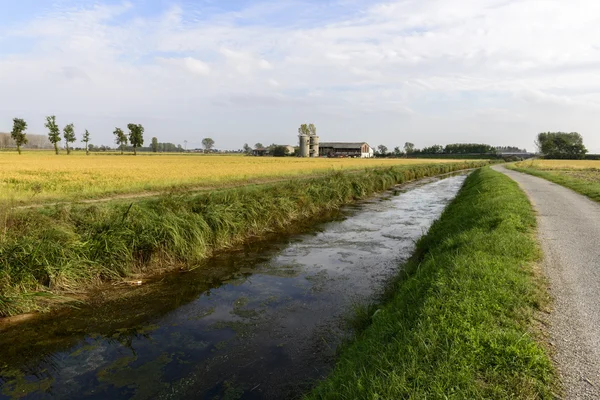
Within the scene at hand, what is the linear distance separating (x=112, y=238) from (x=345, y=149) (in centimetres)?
11905

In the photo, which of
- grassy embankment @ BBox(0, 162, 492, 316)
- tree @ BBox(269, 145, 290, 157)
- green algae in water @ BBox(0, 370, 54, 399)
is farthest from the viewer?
tree @ BBox(269, 145, 290, 157)

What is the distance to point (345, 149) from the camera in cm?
12419

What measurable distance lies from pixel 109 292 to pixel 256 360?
15.1 feet

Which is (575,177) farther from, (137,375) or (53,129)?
(53,129)

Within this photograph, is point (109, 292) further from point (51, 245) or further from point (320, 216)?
point (320, 216)

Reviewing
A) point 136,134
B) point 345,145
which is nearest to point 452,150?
point 345,145

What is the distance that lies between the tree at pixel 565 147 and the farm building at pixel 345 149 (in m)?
63.5

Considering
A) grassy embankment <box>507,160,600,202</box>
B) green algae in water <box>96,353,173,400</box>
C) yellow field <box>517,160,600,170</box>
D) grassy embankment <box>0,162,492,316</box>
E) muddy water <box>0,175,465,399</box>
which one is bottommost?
green algae in water <box>96,353,173,400</box>

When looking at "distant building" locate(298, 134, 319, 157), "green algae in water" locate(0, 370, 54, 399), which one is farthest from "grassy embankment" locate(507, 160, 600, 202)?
"distant building" locate(298, 134, 319, 157)

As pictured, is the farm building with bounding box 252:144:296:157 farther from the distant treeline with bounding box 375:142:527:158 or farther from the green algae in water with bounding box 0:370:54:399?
the green algae in water with bounding box 0:370:54:399

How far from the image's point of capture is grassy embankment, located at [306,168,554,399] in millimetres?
3289

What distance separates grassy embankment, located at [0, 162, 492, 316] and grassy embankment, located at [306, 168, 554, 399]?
6.34 m

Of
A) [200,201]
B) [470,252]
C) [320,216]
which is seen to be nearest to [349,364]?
[470,252]

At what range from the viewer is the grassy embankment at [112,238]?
7.13 meters
